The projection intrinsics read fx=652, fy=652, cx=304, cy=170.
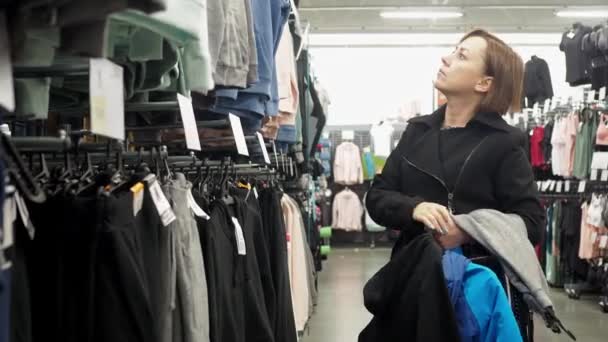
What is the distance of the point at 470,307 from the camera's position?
1713mm

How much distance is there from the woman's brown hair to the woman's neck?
50 millimetres

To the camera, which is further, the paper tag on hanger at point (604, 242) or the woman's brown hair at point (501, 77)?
the paper tag on hanger at point (604, 242)

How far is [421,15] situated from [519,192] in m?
8.84

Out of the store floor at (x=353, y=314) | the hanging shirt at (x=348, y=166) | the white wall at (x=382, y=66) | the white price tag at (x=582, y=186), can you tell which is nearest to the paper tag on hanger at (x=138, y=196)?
the store floor at (x=353, y=314)

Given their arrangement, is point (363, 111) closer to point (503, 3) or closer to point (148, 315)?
point (503, 3)

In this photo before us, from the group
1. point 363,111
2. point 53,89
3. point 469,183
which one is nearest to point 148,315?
point 53,89

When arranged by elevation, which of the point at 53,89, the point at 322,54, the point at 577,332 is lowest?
the point at 577,332

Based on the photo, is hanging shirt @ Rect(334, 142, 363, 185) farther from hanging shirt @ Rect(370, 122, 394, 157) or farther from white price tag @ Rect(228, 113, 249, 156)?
white price tag @ Rect(228, 113, 249, 156)

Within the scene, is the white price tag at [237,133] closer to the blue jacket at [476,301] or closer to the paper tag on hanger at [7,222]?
the blue jacket at [476,301]

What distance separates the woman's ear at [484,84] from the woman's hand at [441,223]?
17.7 inches

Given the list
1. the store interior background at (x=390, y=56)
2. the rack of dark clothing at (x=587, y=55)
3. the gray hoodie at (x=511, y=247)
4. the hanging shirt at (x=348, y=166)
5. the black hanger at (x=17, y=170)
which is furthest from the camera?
the store interior background at (x=390, y=56)

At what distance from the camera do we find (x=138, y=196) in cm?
137

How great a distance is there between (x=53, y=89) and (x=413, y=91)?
10.7 metres

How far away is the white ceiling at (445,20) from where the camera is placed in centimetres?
1003
